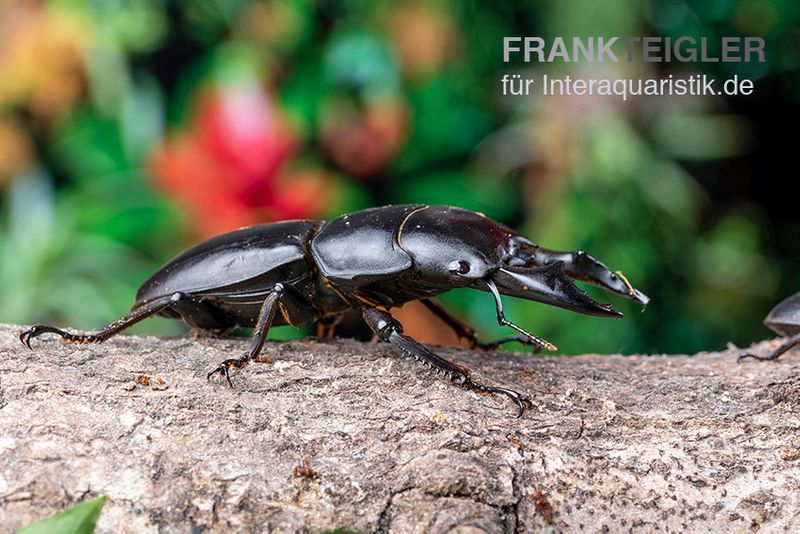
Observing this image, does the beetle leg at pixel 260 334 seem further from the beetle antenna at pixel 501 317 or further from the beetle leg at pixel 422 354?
the beetle antenna at pixel 501 317

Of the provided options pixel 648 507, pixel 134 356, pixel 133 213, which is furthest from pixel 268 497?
pixel 133 213

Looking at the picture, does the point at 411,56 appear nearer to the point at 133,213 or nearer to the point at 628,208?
the point at 628,208

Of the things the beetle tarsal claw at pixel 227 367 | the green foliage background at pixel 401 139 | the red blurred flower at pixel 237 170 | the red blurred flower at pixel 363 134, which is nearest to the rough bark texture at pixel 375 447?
the beetle tarsal claw at pixel 227 367

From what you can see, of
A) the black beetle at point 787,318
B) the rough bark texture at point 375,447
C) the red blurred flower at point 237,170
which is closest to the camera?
the rough bark texture at point 375,447

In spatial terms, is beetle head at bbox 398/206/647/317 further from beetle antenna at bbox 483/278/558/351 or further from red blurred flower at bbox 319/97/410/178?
red blurred flower at bbox 319/97/410/178

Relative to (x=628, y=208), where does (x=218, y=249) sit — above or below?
above

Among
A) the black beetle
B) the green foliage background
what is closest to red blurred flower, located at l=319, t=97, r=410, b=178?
the green foliage background

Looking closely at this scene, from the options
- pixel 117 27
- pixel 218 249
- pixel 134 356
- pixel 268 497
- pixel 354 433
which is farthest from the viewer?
pixel 117 27

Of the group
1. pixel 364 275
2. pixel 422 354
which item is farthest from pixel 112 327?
pixel 422 354
